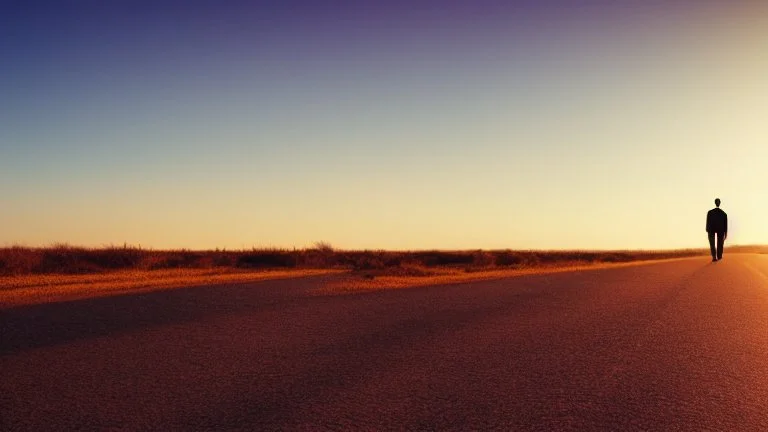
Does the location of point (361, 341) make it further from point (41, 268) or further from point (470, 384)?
point (41, 268)

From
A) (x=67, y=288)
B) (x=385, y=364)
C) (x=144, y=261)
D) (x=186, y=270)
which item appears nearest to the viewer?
(x=385, y=364)

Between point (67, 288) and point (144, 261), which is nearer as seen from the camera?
point (67, 288)

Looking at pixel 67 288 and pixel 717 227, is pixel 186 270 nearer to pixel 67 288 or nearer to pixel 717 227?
pixel 67 288

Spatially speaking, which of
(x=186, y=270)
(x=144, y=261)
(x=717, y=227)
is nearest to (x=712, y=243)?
(x=717, y=227)

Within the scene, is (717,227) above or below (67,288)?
above

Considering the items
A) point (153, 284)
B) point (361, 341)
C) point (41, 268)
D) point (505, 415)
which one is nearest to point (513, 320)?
point (361, 341)

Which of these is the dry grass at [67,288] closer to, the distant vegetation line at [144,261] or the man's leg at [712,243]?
the distant vegetation line at [144,261]

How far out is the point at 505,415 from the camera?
189 inches

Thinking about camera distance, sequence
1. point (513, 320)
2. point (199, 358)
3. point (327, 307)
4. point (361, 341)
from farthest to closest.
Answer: point (327, 307) → point (513, 320) → point (361, 341) → point (199, 358)

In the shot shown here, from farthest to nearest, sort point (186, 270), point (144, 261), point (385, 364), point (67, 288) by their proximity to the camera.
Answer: point (144, 261)
point (186, 270)
point (67, 288)
point (385, 364)

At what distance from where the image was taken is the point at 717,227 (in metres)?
26.3

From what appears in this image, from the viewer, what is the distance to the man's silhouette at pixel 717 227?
26.3 meters

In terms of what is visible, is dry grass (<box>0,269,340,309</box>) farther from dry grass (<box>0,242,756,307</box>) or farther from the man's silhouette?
the man's silhouette

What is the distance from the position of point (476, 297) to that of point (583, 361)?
5798 millimetres
